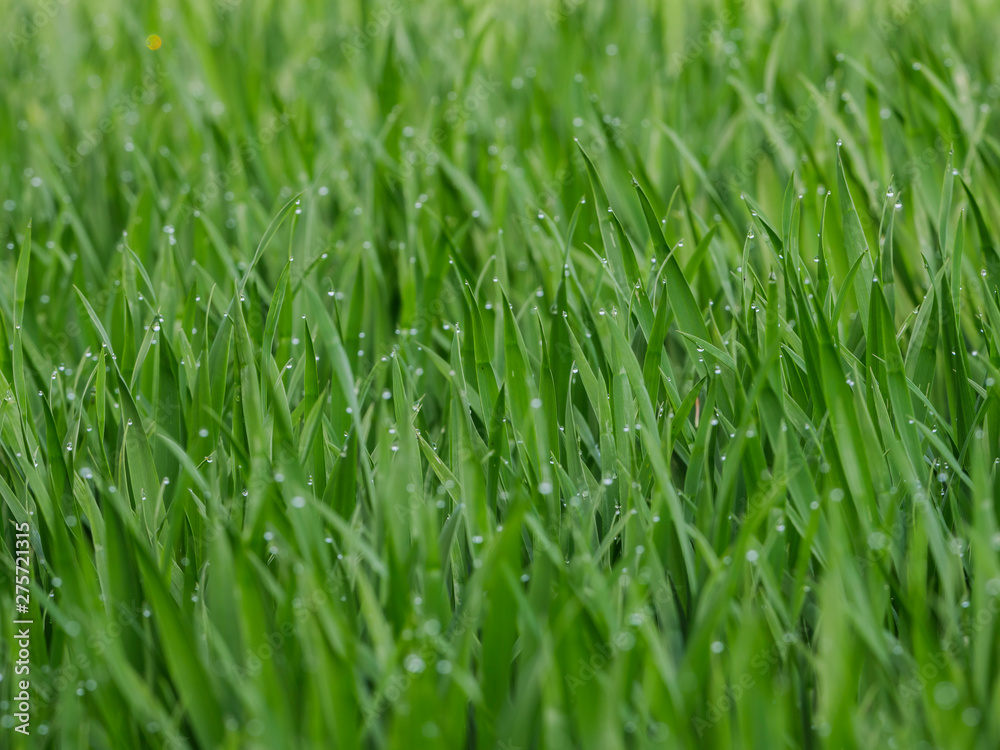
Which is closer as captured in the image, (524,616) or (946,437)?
(524,616)

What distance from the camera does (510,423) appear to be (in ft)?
3.52

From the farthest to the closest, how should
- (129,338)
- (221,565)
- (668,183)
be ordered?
(668,183)
(129,338)
(221,565)

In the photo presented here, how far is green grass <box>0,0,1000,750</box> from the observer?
30.8 inches

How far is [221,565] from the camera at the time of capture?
83cm

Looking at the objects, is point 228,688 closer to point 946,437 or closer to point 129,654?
point 129,654

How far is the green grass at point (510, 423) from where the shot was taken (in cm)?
78

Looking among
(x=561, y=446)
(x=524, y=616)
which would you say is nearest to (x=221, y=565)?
(x=524, y=616)

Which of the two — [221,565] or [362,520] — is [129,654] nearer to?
[221,565]

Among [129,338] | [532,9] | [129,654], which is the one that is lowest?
[129,654]

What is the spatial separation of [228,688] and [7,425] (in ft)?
1.53

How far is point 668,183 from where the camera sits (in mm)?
1649

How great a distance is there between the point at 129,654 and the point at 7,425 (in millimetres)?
357

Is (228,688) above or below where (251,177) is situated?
below

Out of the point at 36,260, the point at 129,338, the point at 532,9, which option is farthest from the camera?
the point at 532,9
